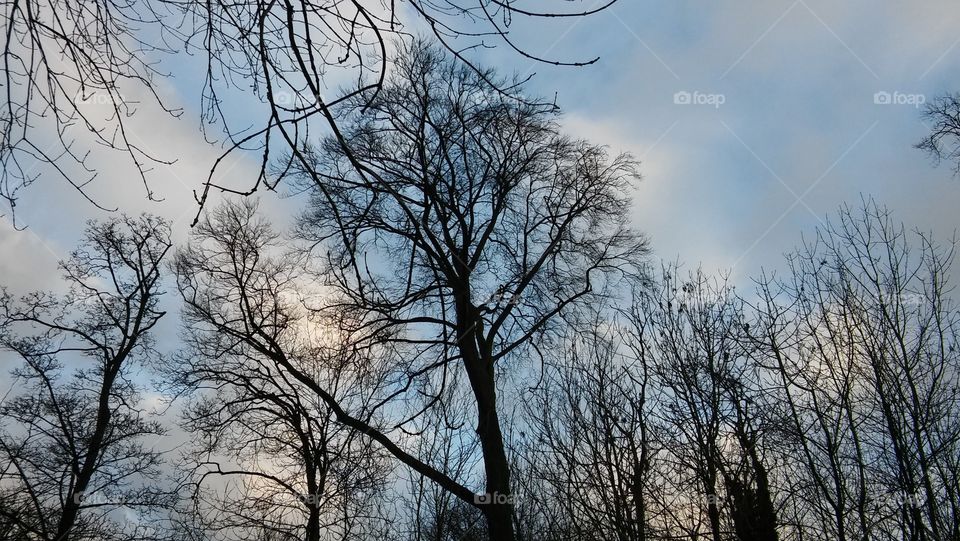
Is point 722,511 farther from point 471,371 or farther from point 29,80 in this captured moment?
point 29,80

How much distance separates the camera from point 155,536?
46.0 ft

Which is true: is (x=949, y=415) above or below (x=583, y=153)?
below

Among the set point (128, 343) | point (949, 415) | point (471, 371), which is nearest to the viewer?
point (949, 415)

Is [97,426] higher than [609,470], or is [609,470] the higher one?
[97,426]

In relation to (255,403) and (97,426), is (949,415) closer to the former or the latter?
(255,403)

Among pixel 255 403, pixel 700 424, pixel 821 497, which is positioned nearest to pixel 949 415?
→ pixel 821 497

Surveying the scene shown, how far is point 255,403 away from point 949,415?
10.5m

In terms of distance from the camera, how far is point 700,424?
7.50 metres

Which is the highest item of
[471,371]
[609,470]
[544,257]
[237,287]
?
[237,287]

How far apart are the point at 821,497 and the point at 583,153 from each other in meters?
5.94

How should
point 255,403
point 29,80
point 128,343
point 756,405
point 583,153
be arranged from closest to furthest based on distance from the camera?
point 29,80
point 756,405
point 583,153
point 255,403
point 128,343

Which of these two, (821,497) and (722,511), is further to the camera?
(821,497)

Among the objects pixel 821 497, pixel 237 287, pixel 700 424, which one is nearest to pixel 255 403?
pixel 237 287

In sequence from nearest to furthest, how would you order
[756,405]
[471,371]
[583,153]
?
[756,405]
[471,371]
[583,153]
